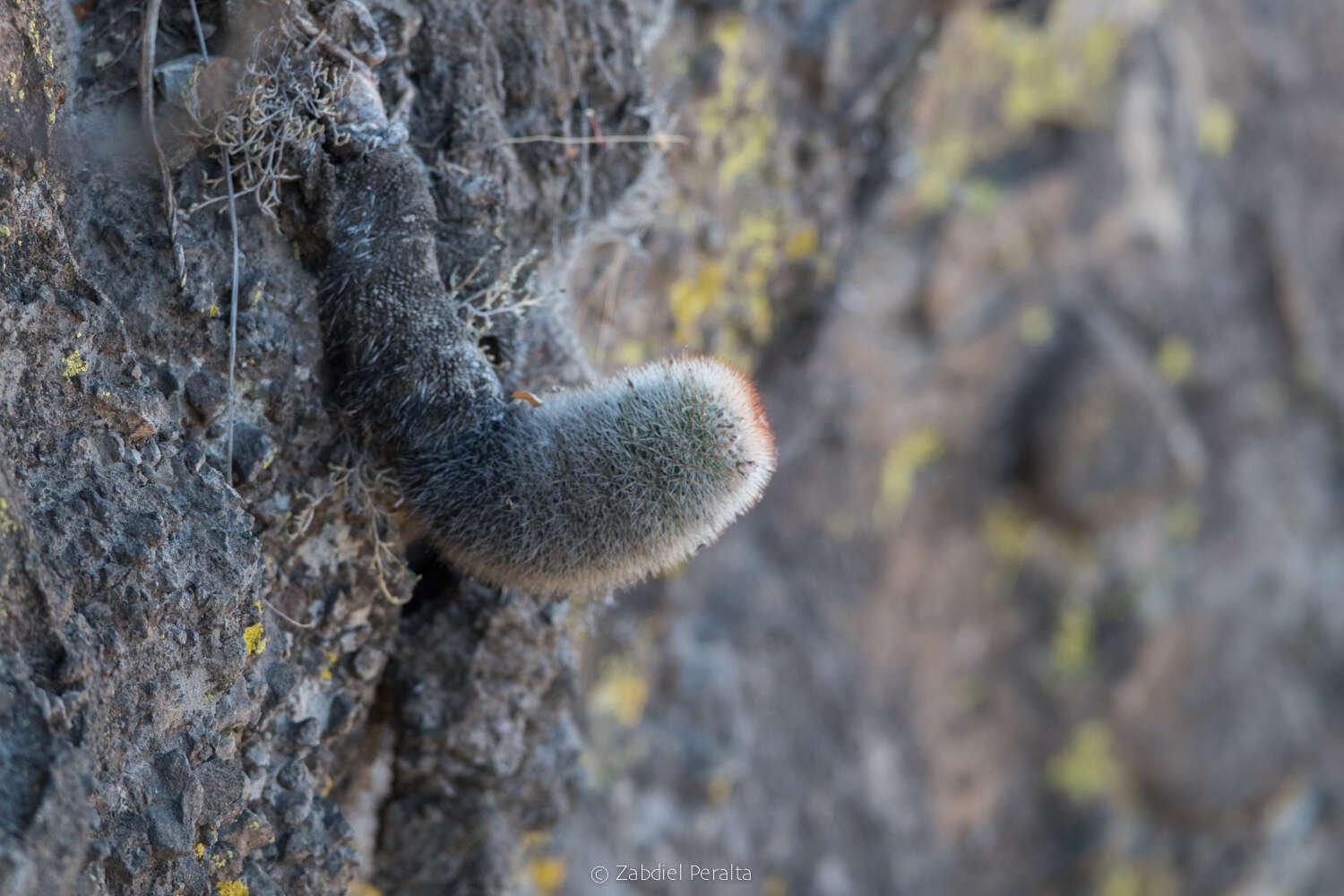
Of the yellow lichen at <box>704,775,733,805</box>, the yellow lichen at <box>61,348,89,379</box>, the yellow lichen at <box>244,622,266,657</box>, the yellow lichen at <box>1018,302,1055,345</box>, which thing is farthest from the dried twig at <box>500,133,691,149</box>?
the yellow lichen at <box>1018,302,1055,345</box>

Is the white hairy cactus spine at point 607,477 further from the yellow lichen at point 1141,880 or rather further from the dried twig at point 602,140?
the yellow lichen at point 1141,880

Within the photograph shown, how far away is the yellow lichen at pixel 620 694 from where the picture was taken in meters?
3.61

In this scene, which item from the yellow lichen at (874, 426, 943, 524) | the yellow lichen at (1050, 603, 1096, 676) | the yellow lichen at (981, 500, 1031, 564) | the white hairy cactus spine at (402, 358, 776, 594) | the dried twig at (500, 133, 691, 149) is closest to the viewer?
the white hairy cactus spine at (402, 358, 776, 594)

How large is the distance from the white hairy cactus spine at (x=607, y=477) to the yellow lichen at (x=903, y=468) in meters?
3.09

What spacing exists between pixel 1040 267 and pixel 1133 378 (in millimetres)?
654

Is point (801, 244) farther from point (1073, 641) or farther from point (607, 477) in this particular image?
point (1073, 641)

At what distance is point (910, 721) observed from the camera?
489 cm

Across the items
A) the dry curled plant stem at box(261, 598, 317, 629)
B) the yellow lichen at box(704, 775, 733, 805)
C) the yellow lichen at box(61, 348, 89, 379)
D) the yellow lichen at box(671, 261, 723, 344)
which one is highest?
the yellow lichen at box(61, 348, 89, 379)

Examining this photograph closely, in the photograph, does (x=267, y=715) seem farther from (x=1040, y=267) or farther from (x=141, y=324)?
(x=1040, y=267)

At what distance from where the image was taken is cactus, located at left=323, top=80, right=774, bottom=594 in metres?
1.76

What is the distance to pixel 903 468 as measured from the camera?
488cm

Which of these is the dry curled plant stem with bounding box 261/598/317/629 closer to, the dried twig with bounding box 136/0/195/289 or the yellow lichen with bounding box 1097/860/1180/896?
the dried twig with bounding box 136/0/195/289

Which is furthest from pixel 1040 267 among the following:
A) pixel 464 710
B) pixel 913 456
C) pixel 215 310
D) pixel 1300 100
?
pixel 215 310

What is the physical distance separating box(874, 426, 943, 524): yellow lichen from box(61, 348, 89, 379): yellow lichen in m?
3.68
